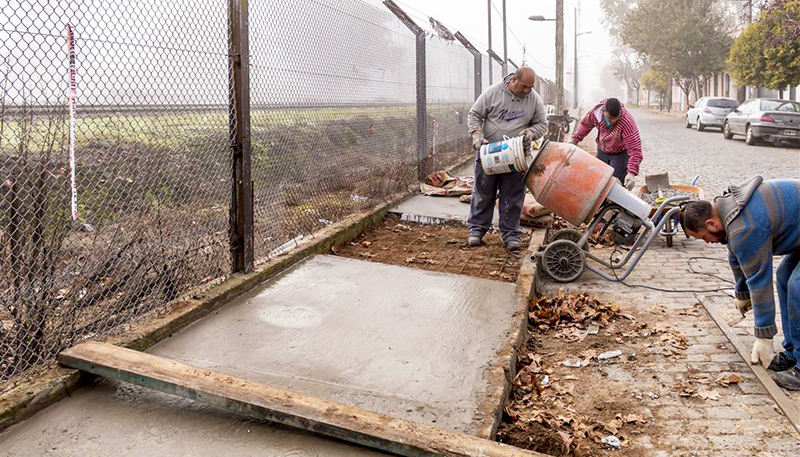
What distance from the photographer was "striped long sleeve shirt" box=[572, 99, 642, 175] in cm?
759

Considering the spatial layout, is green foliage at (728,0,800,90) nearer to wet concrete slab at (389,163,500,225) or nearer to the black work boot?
wet concrete slab at (389,163,500,225)

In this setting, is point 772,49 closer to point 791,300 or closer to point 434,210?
point 434,210

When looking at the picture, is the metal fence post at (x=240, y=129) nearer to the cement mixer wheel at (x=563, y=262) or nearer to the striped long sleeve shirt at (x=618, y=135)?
the cement mixer wheel at (x=563, y=262)

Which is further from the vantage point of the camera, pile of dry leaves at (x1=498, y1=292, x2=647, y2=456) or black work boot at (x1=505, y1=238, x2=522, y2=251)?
black work boot at (x1=505, y1=238, x2=522, y2=251)

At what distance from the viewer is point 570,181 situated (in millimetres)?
5727

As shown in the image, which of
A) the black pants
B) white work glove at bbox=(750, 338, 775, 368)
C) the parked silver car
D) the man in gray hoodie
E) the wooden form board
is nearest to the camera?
the wooden form board

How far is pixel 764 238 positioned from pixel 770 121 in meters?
19.2

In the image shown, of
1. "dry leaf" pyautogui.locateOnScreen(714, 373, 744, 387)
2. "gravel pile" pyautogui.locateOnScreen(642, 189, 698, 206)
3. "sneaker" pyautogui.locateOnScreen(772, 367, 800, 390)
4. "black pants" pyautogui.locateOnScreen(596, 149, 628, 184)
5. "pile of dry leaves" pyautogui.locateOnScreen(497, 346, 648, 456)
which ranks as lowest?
"pile of dry leaves" pyautogui.locateOnScreen(497, 346, 648, 456)

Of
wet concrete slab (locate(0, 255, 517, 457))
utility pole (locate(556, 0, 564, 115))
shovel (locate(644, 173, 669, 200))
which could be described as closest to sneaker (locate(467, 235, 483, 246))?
wet concrete slab (locate(0, 255, 517, 457))

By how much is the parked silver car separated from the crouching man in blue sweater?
18.6 m

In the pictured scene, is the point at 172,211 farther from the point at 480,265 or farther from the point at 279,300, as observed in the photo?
the point at 480,265

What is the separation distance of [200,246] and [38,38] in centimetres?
186

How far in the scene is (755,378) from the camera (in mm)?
4070

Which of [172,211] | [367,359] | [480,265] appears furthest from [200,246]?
[480,265]
